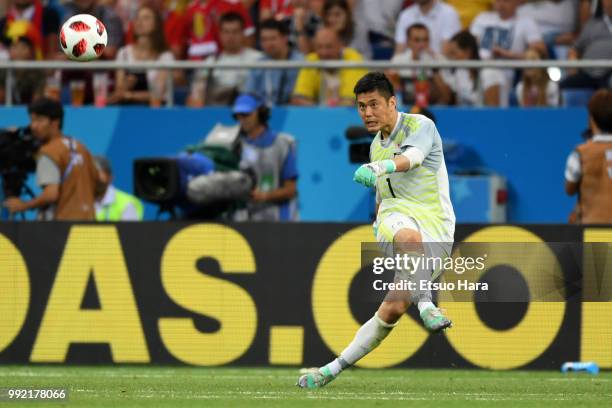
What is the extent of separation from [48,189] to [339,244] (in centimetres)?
303

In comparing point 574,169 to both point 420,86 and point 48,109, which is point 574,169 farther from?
point 48,109

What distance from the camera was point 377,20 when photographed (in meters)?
16.1

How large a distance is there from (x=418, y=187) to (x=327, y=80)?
548cm

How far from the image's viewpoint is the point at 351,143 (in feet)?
44.9

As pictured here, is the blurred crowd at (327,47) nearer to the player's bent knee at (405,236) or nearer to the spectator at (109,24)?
the spectator at (109,24)

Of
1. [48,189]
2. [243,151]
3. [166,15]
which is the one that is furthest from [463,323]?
[166,15]

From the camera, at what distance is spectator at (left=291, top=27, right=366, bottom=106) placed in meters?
14.9

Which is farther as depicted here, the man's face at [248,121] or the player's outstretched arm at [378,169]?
the man's face at [248,121]

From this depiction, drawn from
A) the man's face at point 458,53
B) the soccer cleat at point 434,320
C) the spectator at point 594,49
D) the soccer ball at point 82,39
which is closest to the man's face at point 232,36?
the man's face at point 458,53

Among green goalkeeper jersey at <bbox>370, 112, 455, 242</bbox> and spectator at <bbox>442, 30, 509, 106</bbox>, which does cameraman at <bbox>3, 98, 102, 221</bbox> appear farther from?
green goalkeeper jersey at <bbox>370, 112, 455, 242</bbox>

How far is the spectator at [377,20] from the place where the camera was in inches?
630

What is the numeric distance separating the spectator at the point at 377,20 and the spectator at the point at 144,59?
2216mm

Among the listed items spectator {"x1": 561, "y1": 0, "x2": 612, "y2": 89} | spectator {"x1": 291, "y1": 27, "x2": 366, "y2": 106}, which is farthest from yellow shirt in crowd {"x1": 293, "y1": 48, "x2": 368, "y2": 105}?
spectator {"x1": 561, "y1": 0, "x2": 612, "y2": 89}

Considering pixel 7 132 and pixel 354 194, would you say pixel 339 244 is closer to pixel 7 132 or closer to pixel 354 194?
pixel 354 194
